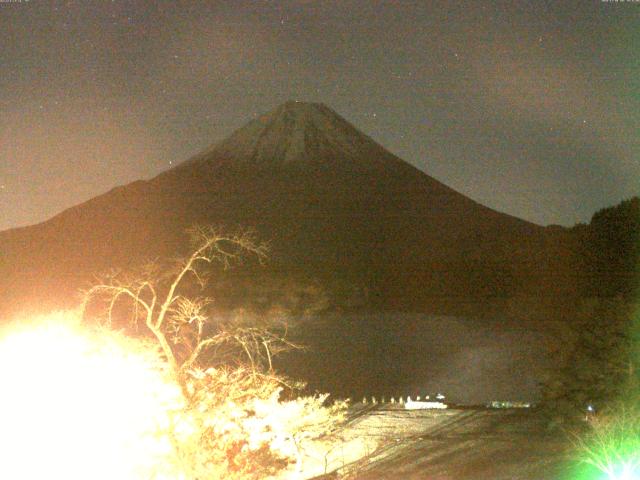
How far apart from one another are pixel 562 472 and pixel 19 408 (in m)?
8.49

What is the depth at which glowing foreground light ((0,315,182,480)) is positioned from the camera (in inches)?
462

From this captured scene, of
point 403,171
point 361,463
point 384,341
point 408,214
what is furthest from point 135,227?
point 361,463

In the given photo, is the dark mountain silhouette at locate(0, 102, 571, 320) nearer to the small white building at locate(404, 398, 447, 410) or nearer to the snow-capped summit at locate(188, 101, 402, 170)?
the snow-capped summit at locate(188, 101, 402, 170)

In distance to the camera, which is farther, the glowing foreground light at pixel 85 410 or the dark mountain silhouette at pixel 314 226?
the dark mountain silhouette at pixel 314 226

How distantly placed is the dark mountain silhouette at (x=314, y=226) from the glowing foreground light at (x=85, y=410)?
66.8ft

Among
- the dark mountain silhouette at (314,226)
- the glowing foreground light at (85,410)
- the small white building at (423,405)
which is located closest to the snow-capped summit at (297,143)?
the dark mountain silhouette at (314,226)

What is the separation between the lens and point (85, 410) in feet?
40.4

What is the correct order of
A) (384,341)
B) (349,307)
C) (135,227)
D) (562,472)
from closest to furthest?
(562,472) < (384,341) < (349,307) < (135,227)

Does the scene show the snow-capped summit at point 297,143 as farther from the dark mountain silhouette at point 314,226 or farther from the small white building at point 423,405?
the small white building at point 423,405

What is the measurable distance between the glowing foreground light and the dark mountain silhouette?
66.8ft

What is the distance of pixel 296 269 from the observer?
146 ft

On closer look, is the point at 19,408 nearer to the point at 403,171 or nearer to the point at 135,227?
the point at 135,227

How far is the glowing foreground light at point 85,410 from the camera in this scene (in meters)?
11.7

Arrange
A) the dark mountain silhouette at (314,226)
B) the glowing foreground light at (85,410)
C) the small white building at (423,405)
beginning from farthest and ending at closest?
1. the dark mountain silhouette at (314,226)
2. the small white building at (423,405)
3. the glowing foreground light at (85,410)
